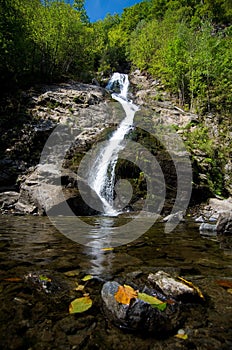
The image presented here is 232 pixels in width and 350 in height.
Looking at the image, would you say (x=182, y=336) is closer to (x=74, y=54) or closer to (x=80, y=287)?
(x=80, y=287)

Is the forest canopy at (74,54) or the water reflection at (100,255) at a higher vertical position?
the forest canopy at (74,54)

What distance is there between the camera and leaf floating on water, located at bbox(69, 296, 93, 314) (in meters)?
1.83

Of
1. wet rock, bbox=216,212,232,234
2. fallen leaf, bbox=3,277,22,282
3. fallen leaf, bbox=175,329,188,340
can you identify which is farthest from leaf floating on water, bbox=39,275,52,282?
wet rock, bbox=216,212,232,234

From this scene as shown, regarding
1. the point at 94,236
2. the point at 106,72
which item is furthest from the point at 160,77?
the point at 94,236

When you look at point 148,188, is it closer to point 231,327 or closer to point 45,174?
point 45,174

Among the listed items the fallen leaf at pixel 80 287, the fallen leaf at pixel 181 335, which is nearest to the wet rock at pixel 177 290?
the fallen leaf at pixel 181 335

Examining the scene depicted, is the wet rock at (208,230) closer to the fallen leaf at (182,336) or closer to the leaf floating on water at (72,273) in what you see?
the leaf floating on water at (72,273)

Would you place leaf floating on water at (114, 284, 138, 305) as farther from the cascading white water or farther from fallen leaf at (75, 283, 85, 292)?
the cascading white water

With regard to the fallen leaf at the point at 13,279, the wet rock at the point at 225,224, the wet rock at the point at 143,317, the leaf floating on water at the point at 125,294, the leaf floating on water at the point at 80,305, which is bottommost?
the leaf floating on water at the point at 80,305

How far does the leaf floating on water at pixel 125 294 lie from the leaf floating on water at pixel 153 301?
55 millimetres

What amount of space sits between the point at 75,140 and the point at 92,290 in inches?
504

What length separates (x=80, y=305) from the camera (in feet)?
6.23

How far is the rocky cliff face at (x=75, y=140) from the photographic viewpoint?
10.0 meters

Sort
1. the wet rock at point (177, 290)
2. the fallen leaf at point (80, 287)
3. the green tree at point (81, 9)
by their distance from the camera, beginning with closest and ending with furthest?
the wet rock at point (177, 290) < the fallen leaf at point (80, 287) < the green tree at point (81, 9)
